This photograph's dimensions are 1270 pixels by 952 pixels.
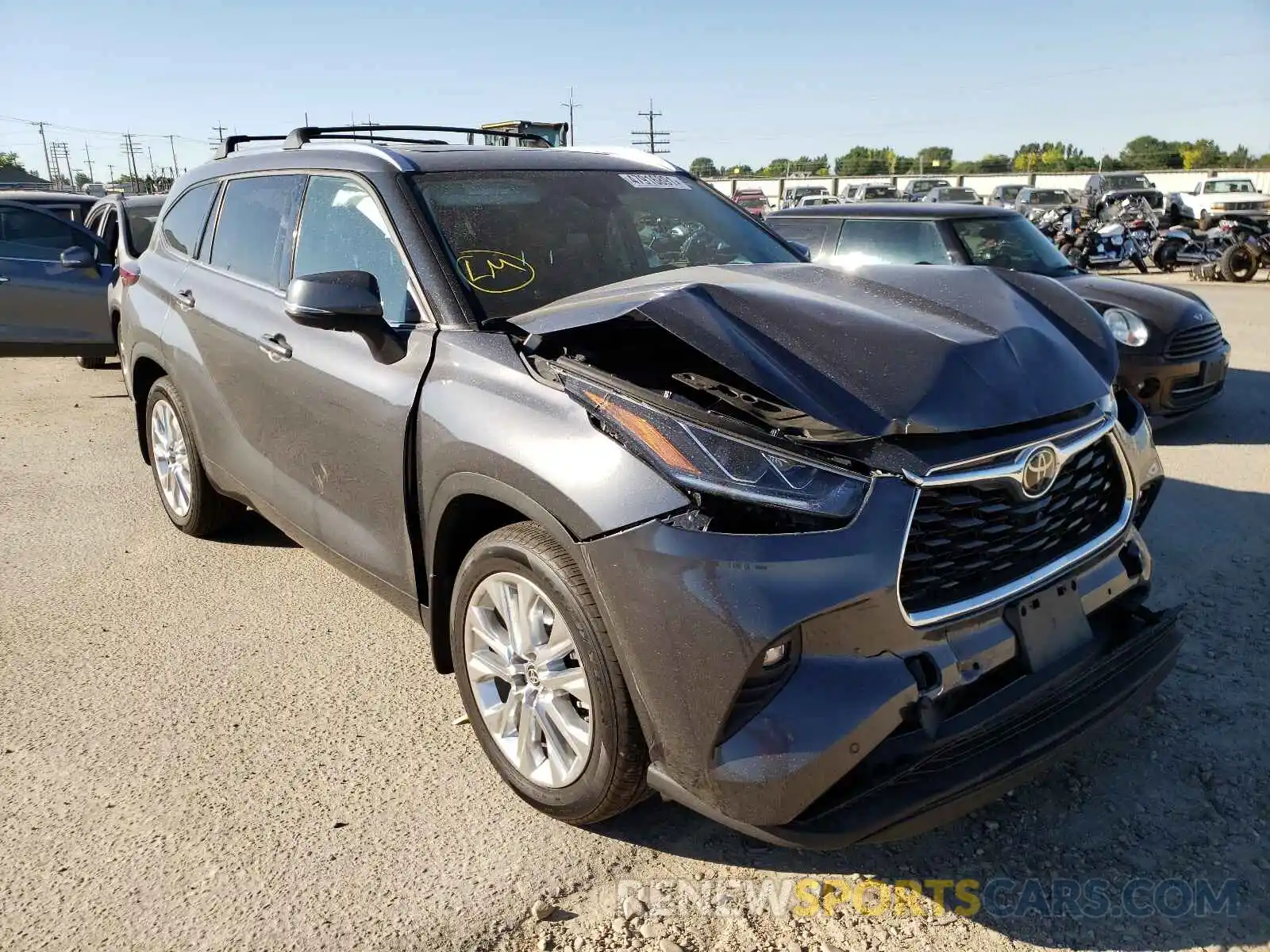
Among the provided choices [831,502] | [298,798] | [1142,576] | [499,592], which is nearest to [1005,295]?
[1142,576]

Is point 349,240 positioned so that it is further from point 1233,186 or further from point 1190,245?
point 1233,186

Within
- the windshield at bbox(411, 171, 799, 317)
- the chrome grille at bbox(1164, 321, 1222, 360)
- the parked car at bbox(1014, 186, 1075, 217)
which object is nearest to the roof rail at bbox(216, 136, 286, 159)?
the windshield at bbox(411, 171, 799, 317)

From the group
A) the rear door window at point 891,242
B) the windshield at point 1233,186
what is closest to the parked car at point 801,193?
the windshield at point 1233,186

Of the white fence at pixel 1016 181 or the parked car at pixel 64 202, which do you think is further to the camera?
the white fence at pixel 1016 181

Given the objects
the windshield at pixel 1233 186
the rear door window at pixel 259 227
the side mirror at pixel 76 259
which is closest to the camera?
the rear door window at pixel 259 227

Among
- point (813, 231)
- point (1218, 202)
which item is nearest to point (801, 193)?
point (1218, 202)

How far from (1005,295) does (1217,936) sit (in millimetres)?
1785

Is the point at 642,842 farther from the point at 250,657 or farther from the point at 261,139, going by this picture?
the point at 261,139

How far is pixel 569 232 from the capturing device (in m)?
3.55

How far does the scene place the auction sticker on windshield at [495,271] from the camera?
10.3 feet

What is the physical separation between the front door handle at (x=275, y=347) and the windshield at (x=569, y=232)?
834mm

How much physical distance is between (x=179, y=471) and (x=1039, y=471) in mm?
4288

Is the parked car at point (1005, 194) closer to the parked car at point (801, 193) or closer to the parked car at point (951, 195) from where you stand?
the parked car at point (951, 195)

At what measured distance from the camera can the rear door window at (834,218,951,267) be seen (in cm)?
769
